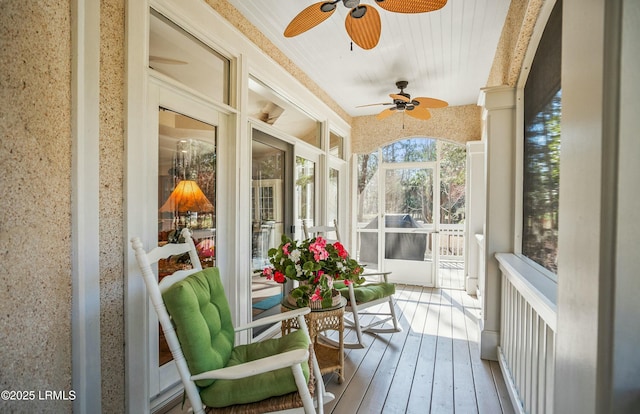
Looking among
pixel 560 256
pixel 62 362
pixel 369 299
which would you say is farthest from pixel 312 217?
pixel 560 256

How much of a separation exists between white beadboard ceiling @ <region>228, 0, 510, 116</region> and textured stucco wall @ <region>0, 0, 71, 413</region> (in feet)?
4.91

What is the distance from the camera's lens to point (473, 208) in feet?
14.8

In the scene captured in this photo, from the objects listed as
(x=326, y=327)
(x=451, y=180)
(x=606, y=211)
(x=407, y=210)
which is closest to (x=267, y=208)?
(x=326, y=327)

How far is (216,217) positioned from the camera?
2.34 metres

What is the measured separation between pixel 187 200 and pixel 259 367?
49.9 inches


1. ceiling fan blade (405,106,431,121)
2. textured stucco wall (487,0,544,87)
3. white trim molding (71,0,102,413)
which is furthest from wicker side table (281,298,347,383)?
ceiling fan blade (405,106,431,121)

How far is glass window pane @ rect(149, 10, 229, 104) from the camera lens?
1.85 m

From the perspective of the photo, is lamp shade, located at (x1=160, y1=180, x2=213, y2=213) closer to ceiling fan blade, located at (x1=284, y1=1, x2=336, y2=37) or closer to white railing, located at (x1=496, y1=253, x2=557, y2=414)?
ceiling fan blade, located at (x1=284, y1=1, x2=336, y2=37)

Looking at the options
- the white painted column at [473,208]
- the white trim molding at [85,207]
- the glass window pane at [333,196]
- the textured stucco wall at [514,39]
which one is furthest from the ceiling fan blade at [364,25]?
the white painted column at [473,208]

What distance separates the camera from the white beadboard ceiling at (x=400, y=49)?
248 centimetres

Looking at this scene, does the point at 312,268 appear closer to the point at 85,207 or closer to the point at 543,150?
the point at 85,207

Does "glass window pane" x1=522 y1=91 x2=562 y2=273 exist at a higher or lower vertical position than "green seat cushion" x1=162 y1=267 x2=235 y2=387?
higher

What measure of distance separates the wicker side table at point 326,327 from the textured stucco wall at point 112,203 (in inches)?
38.5

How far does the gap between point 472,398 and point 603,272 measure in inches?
71.1
